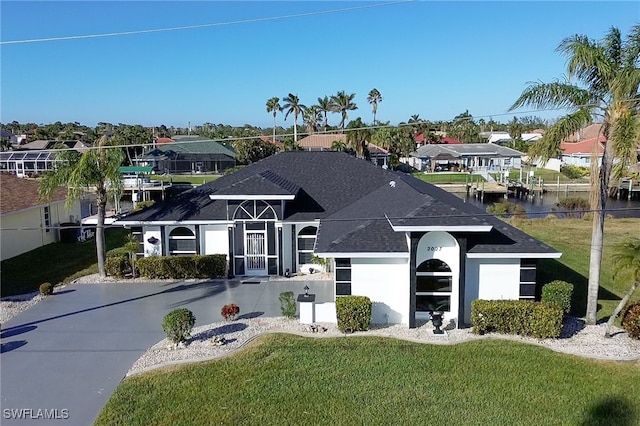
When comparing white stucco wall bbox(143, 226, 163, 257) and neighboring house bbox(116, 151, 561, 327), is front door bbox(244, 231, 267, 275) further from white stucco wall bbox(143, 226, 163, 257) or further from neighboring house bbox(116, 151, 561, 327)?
white stucco wall bbox(143, 226, 163, 257)

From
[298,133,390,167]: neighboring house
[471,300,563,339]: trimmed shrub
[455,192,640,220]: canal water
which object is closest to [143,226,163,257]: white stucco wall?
[471,300,563,339]: trimmed shrub

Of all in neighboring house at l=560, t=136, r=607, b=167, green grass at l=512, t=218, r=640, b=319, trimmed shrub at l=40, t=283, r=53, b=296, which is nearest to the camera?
trimmed shrub at l=40, t=283, r=53, b=296

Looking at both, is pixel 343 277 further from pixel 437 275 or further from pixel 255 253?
pixel 255 253

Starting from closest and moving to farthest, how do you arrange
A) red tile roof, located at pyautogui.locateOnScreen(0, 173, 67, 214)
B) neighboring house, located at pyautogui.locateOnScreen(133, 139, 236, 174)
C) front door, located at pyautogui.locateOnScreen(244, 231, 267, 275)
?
1. front door, located at pyautogui.locateOnScreen(244, 231, 267, 275)
2. red tile roof, located at pyautogui.locateOnScreen(0, 173, 67, 214)
3. neighboring house, located at pyautogui.locateOnScreen(133, 139, 236, 174)

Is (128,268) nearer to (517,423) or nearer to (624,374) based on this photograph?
(517,423)

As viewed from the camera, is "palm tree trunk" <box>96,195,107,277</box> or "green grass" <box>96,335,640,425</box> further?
"palm tree trunk" <box>96,195,107,277</box>

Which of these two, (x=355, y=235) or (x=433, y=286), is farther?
(x=355, y=235)

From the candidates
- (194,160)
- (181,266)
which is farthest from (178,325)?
(194,160)
